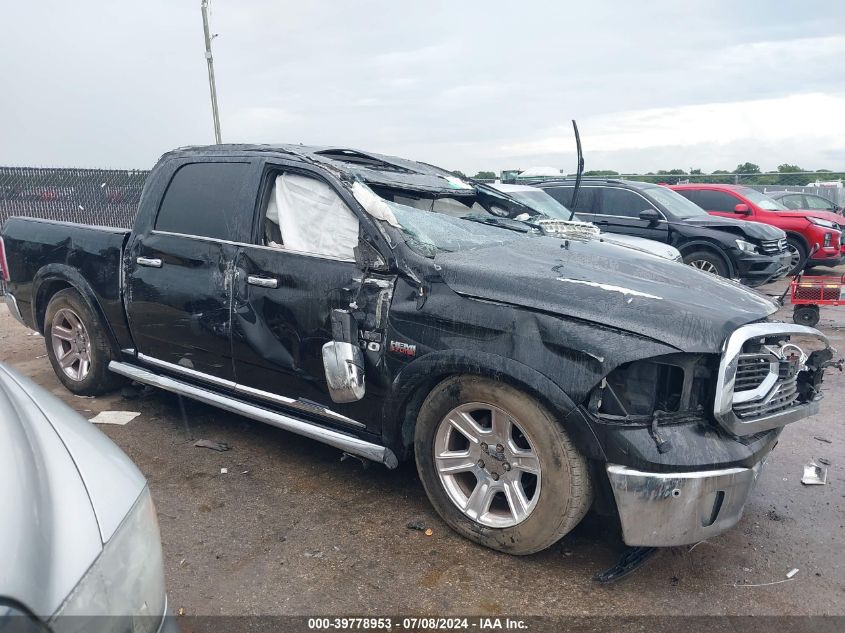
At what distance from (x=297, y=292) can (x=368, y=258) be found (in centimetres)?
47

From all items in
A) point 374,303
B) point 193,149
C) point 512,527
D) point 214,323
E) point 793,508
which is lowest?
point 793,508

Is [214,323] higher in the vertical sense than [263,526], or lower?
higher

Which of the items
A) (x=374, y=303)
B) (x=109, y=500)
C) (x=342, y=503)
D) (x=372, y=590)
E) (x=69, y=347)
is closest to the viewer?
(x=109, y=500)

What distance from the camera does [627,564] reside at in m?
2.91

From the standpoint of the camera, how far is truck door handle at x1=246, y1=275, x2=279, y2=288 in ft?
11.7

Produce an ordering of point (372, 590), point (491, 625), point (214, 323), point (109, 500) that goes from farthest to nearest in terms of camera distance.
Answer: point (214, 323)
point (372, 590)
point (491, 625)
point (109, 500)

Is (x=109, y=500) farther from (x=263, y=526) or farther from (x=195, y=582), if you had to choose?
(x=263, y=526)

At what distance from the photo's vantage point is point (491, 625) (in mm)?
2604

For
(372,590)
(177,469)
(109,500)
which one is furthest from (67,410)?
(177,469)

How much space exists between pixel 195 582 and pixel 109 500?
4.73 ft

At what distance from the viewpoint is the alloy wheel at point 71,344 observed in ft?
16.1

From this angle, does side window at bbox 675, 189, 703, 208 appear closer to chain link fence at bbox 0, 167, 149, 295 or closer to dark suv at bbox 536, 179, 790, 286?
dark suv at bbox 536, 179, 790, 286

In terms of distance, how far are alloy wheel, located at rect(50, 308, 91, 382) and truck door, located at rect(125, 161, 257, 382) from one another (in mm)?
757

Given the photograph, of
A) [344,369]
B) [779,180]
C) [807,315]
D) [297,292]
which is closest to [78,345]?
[297,292]
